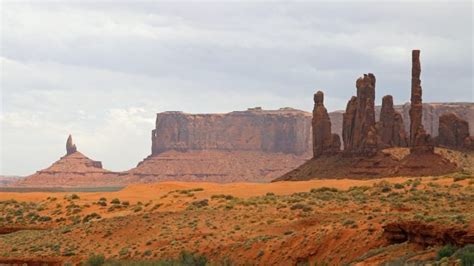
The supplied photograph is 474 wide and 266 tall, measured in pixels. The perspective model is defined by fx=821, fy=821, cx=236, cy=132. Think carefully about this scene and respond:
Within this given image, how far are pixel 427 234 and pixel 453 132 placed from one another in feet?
230

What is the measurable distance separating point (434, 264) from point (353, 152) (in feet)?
227

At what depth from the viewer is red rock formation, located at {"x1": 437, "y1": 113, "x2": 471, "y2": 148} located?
88.1 meters

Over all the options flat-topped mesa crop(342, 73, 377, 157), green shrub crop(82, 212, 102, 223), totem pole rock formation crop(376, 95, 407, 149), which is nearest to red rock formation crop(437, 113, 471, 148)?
totem pole rock formation crop(376, 95, 407, 149)

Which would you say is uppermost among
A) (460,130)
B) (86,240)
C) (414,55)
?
(414,55)

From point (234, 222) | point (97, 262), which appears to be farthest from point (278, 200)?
point (97, 262)

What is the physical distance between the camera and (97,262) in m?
32.8

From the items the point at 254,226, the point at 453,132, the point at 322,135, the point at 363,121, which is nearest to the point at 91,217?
the point at 254,226

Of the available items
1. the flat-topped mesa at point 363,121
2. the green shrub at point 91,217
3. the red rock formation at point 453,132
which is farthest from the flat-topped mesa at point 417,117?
the green shrub at point 91,217

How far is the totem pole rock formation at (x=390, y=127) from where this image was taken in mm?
91375

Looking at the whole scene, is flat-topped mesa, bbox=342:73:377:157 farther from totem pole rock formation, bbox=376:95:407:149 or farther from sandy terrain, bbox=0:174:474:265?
sandy terrain, bbox=0:174:474:265

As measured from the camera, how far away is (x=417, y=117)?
3194 inches

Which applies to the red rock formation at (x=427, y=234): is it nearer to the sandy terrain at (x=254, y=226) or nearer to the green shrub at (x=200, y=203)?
the sandy terrain at (x=254, y=226)

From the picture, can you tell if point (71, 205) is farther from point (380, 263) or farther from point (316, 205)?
point (380, 263)

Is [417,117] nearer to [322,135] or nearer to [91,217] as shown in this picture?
[322,135]
